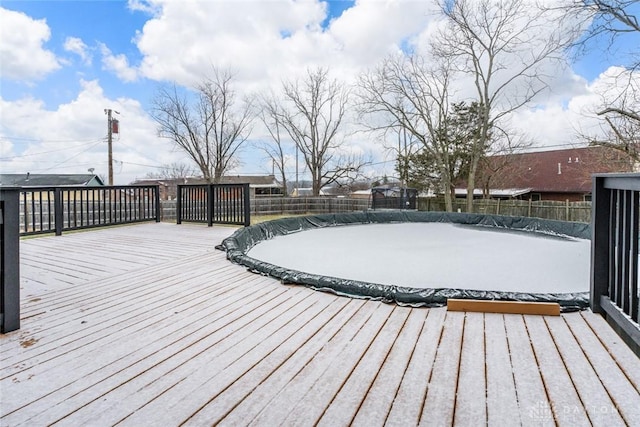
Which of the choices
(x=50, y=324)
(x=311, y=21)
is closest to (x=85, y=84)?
(x=311, y=21)

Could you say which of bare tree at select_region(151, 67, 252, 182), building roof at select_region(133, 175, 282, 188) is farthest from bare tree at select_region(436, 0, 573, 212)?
building roof at select_region(133, 175, 282, 188)

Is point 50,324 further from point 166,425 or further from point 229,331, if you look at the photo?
point 166,425

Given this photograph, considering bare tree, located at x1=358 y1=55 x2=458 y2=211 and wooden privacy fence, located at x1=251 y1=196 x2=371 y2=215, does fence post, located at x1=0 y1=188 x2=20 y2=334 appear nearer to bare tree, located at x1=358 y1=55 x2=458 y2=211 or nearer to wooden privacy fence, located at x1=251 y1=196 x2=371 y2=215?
wooden privacy fence, located at x1=251 y1=196 x2=371 y2=215

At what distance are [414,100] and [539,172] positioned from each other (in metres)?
7.56

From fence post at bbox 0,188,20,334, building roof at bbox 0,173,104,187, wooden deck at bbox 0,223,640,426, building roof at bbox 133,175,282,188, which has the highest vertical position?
building roof at bbox 133,175,282,188

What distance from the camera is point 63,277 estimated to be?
2.90 metres

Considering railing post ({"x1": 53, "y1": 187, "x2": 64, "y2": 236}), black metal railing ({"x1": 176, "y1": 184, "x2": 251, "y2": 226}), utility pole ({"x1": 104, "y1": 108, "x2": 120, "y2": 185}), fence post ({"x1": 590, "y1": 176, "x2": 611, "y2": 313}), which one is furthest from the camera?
utility pole ({"x1": 104, "y1": 108, "x2": 120, "y2": 185})

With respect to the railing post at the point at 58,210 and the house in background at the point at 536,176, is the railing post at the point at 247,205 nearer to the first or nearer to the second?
the railing post at the point at 58,210

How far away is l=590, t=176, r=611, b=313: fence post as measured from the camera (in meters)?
2.05

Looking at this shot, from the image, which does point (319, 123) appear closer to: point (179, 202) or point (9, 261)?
point (179, 202)

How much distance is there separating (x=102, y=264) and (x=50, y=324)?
1.55 meters

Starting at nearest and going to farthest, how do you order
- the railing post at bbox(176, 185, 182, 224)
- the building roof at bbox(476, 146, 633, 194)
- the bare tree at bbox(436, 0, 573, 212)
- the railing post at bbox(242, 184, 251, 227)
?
the railing post at bbox(242, 184, 251, 227), the railing post at bbox(176, 185, 182, 224), the bare tree at bbox(436, 0, 573, 212), the building roof at bbox(476, 146, 633, 194)

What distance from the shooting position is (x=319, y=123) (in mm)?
15539

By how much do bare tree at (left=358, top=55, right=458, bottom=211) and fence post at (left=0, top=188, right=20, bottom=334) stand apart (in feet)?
39.6
